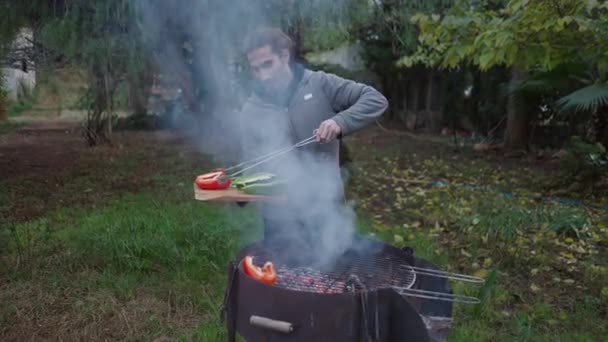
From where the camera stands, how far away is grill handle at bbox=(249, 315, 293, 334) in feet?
6.24

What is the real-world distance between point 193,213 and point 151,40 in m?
2.21

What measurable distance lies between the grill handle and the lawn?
95cm

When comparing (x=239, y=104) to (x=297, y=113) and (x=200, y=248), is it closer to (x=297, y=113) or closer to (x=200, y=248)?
(x=200, y=248)

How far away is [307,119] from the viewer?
2629mm

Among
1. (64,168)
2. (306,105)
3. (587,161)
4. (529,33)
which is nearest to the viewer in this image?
(306,105)

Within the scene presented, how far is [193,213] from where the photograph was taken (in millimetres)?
4758

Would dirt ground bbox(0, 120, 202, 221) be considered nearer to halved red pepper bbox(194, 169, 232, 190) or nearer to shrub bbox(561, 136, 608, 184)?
halved red pepper bbox(194, 169, 232, 190)

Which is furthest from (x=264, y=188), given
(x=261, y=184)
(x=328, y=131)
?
(x=328, y=131)

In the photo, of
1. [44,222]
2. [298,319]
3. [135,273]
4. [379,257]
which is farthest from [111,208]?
[298,319]

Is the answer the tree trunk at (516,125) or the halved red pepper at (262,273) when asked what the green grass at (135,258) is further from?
the tree trunk at (516,125)

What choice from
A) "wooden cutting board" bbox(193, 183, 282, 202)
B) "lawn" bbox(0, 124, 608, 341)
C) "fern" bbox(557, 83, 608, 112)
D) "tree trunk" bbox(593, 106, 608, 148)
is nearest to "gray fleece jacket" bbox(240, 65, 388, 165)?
"wooden cutting board" bbox(193, 183, 282, 202)

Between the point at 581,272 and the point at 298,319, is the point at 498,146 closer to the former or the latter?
the point at 581,272

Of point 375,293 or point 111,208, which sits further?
point 111,208

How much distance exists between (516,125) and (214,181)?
8.06 meters
